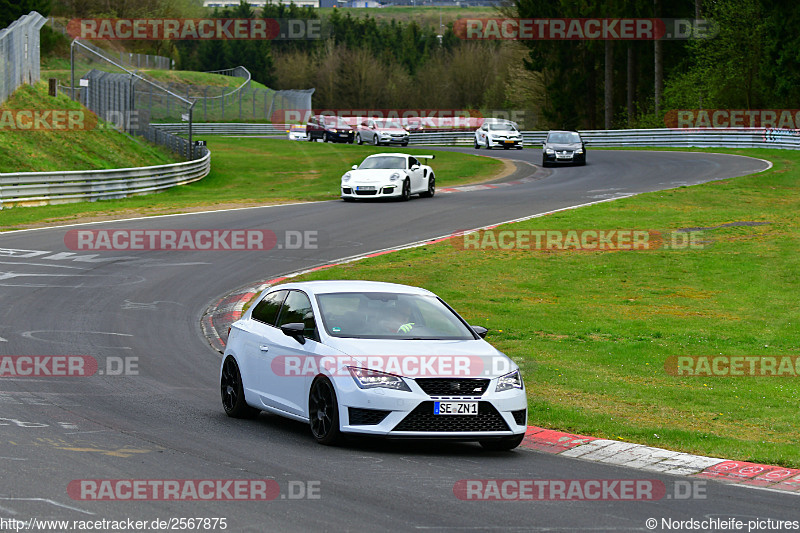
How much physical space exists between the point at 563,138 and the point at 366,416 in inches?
1605

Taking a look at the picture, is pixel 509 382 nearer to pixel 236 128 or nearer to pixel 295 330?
pixel 295 330

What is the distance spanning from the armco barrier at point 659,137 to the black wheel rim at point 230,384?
45.7 metres

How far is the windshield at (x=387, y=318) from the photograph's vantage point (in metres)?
10.2

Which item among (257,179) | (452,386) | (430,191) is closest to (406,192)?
Result: (430,191)

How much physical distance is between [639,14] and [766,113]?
1260 centimetres

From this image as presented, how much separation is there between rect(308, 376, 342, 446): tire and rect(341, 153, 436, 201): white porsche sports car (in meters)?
24.1

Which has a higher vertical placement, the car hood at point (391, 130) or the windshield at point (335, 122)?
the windshield at point (335, 122)

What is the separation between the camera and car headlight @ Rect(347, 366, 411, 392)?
9.30 metres

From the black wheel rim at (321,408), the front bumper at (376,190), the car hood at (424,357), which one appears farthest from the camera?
the front bumper at (376,190)

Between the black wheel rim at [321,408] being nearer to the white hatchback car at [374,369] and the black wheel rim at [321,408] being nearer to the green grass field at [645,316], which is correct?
the white hatchback car at [374,369]

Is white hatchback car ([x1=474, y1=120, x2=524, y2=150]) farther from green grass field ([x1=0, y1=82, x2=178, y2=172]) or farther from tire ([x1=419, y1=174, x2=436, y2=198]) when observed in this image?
tire ([x1=419, y1=174, x2=436, y2=198])

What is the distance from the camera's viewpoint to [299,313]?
1066cm

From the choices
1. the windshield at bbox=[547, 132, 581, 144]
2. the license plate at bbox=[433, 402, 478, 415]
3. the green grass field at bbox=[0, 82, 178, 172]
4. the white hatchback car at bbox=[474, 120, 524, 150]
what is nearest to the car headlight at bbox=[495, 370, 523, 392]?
the license plate at bbox=[433, 402, 478, 415]

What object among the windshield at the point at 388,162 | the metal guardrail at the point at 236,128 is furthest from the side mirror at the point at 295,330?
the metal guardrail at the point at 236,128
